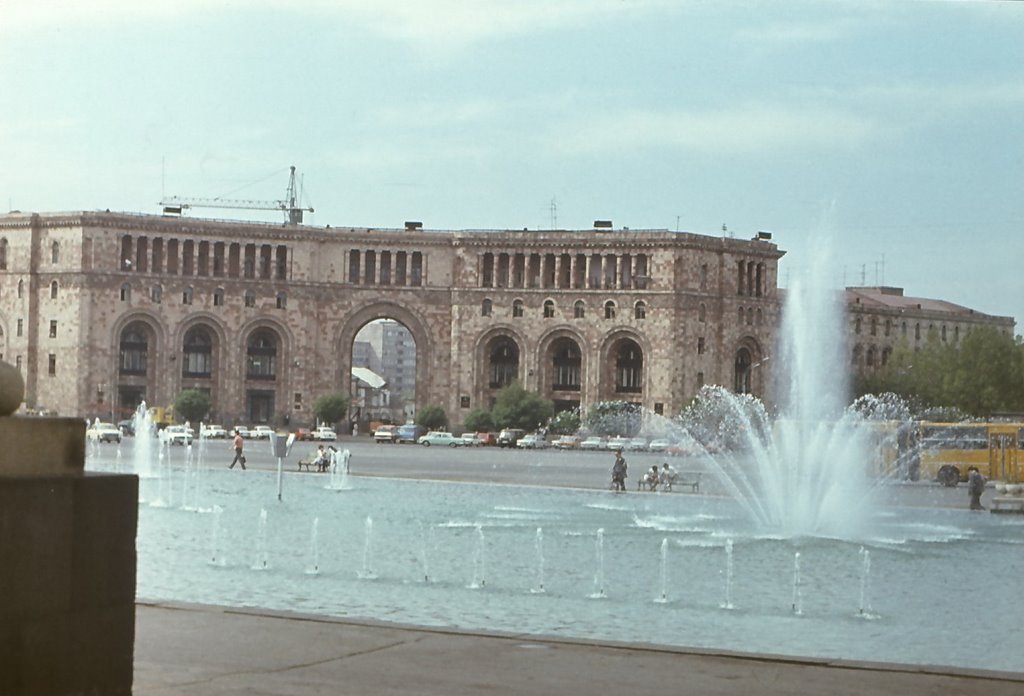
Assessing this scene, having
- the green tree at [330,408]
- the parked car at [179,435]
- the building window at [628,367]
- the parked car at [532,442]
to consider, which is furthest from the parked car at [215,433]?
the building window at [628,367]

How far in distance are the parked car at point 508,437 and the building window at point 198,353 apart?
57.6 feet

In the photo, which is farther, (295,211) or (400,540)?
(295,211)

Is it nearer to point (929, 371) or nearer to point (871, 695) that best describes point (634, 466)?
point (929, 371)

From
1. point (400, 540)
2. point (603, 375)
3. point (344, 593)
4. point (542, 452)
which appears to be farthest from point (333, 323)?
point (344, 593)

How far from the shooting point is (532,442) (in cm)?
7606

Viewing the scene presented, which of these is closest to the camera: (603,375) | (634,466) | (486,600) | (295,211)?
(486,600)

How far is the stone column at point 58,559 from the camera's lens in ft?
19.1

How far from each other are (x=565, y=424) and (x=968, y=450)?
39223 millimetres

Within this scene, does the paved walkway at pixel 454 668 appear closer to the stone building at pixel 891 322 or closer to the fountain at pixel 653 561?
the fountain at pixel 653 561

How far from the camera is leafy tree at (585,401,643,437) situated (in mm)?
84750

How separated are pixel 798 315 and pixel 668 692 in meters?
27.9

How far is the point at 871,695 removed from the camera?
25.8ft

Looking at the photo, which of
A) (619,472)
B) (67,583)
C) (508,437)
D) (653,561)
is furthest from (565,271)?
(67,583)

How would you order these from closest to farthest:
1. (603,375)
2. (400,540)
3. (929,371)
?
(400,540) < (929,371) < (603,375)
